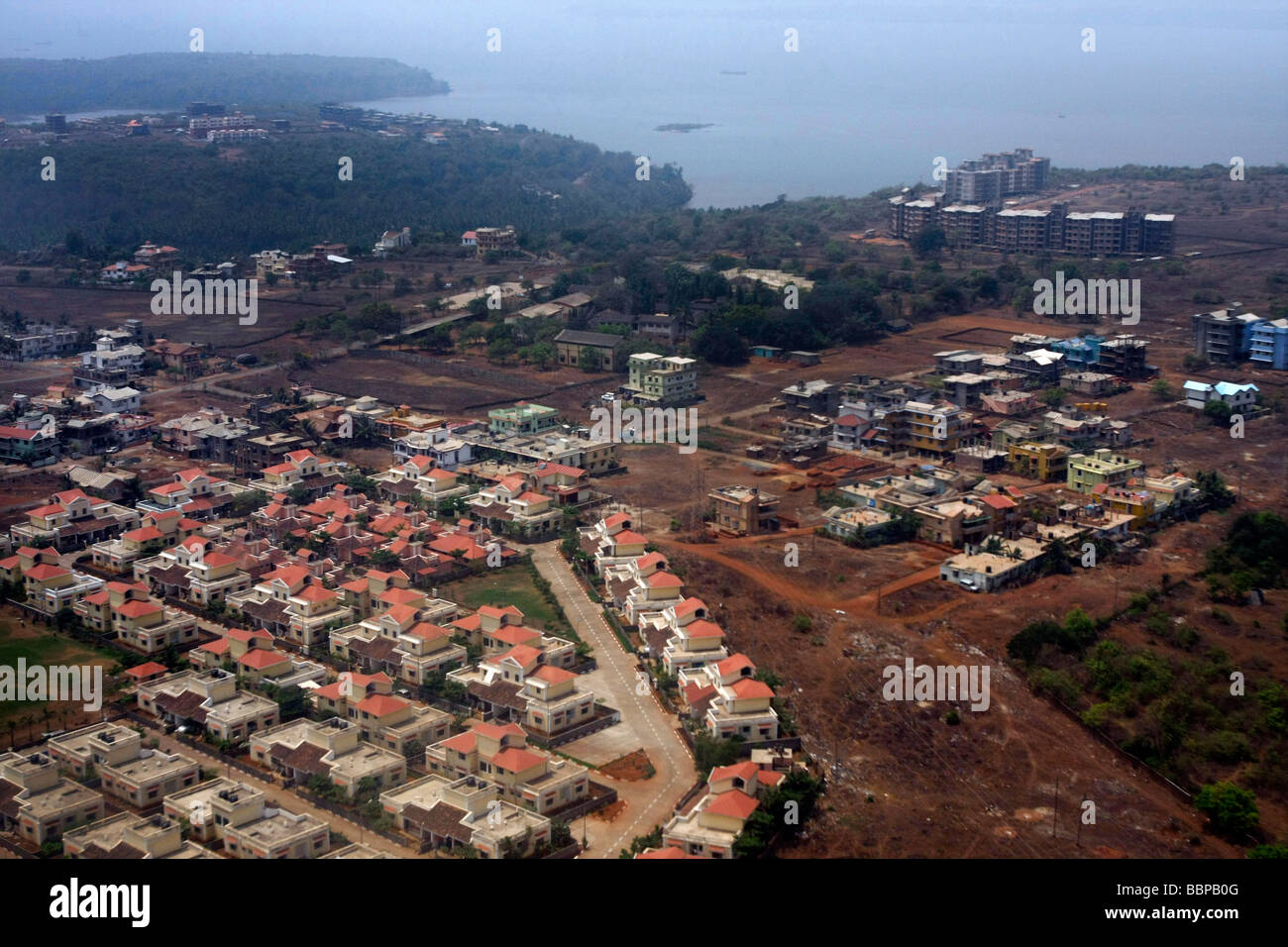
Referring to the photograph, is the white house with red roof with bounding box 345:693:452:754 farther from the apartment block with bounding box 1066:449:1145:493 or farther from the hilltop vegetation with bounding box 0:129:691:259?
the hilltop vegetation with bounding box 0:129:691:259

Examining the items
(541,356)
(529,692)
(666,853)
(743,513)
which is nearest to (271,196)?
(541,356)

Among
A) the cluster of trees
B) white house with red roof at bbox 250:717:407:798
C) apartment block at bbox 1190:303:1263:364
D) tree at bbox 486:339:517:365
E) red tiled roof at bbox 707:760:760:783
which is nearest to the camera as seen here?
red tiled roof at bbox 707:760:760:783

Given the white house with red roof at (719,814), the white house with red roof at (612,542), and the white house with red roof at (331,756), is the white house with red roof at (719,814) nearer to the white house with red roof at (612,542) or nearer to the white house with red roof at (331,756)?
the white house with red roof at (331,756)

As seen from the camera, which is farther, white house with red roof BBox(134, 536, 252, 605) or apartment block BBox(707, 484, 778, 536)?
apartment block BBox(707, 484, 778, 536)

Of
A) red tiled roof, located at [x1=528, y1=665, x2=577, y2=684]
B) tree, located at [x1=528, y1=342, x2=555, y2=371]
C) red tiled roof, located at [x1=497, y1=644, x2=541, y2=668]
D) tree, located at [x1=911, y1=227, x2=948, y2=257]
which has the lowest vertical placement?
red tiled roof, located at [x1=528, y1=665, x2=577, y2=684]

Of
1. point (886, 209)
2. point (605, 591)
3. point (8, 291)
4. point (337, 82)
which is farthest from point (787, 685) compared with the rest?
point (337, 82)

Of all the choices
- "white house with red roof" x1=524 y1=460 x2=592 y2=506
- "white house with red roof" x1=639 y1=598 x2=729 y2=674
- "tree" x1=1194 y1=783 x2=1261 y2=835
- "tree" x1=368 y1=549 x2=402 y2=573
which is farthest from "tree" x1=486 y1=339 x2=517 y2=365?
"tree" x1=1194 y1=783 x2=1261 y2=835

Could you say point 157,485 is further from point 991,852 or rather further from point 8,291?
point 8,291
